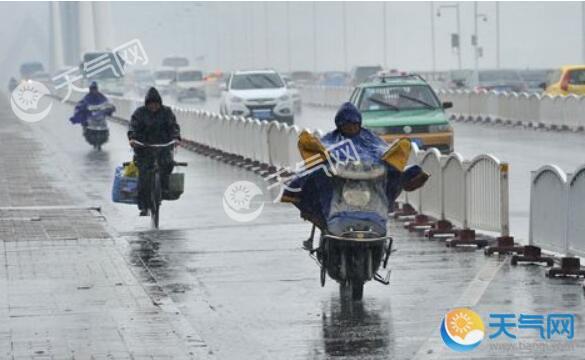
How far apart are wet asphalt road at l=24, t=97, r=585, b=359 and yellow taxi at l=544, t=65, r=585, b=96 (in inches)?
1095

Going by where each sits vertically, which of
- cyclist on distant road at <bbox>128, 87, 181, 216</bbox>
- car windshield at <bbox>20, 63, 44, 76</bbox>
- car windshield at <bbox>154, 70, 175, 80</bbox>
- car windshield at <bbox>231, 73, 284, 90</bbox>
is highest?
cyclist on distant road at <bbox>128, 87, 181, 216</bbox>

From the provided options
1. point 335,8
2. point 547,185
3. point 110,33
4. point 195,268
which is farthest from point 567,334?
point 335,8

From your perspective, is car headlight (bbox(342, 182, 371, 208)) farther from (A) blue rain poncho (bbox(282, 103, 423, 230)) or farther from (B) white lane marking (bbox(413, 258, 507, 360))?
(B) white lane marking (bbox(413, 258, 507, 360))

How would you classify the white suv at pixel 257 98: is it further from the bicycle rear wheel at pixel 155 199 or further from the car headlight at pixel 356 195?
the car headlight at pixel 356 195

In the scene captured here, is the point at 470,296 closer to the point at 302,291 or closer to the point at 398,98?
the point at 302,291

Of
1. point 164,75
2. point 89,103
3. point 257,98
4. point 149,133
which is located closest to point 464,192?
point 149,133

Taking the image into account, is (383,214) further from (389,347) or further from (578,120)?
(578,120)

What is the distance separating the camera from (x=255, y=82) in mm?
52562

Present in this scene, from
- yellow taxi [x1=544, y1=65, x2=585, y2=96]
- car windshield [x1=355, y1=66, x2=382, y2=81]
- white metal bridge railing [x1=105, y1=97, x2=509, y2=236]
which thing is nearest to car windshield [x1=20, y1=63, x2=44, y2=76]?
car windshield [x1=355, y1=66, x2=382, y2=81]

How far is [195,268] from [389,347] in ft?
16.0

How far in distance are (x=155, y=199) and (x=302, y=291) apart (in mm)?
6359

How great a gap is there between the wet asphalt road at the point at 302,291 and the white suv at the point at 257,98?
29.3m

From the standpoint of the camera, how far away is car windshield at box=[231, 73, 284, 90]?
52.3 m

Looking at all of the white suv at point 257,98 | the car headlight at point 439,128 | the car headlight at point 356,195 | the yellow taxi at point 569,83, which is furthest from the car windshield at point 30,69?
the car headlight at point 356,195
